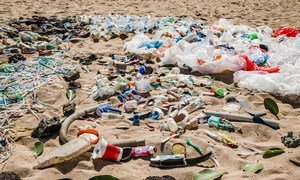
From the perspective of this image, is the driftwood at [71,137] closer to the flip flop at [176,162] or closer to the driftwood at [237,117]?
the flip flop at [176,162]

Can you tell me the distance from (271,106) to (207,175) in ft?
4.69

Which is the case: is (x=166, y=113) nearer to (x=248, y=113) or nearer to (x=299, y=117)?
(x=248, y=113)

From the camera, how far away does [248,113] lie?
342 cm

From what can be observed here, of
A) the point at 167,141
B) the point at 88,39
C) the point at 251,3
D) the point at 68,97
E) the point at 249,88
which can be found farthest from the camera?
the point at 251,3

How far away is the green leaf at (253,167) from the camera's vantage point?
2.51 metres

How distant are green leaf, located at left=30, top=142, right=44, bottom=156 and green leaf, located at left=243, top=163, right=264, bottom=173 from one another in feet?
5.37

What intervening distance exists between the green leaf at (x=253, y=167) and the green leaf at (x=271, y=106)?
1056 millimetres

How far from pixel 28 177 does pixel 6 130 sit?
76 cm

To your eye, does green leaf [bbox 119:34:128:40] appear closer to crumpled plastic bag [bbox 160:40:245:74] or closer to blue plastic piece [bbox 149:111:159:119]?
crumpled plastic bag [bbox 160:40:245:74]

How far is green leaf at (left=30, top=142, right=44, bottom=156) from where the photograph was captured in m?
2.77

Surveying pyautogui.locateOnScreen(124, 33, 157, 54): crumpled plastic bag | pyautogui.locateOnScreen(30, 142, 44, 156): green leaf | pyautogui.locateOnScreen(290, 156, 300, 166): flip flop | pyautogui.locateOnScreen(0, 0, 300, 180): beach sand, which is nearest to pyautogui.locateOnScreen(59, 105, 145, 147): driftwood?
pyautogui.locateOnScreen(0, 0, 300, 180): beach sand

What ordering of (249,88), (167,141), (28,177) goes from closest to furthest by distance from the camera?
(28,177)
(167,141)
(249,88)

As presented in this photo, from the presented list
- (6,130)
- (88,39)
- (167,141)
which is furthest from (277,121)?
(88,39)

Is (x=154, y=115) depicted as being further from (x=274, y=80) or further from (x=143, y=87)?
(x=274, y=80)
